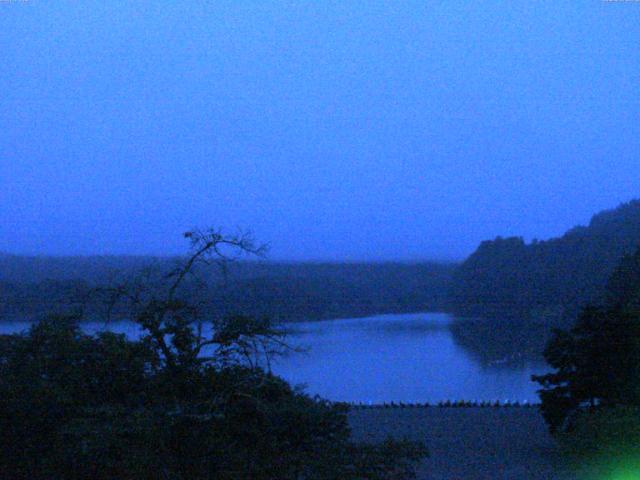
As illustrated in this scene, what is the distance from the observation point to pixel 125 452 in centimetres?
611

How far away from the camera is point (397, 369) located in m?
25.7

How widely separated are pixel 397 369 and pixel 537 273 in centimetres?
2239

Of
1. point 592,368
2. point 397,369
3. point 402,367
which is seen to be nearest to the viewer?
point 592,368

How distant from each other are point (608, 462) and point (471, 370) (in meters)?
15.2

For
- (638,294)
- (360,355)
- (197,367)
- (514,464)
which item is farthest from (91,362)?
(360,355)

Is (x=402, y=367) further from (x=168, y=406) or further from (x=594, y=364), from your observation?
(x=168, y=406)

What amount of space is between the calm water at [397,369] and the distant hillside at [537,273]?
11558 mm

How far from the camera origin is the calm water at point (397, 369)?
21656 millimetres

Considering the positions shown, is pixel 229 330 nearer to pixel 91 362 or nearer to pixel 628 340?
pixel 91 362

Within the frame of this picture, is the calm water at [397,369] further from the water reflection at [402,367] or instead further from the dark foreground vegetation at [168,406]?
the dark foreground vegetation at [168,406]

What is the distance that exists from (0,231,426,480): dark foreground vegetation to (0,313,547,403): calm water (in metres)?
10.0

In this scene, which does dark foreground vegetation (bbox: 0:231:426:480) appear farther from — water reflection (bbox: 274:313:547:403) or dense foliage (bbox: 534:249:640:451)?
water reflection (bbox: 274:313:547:403)

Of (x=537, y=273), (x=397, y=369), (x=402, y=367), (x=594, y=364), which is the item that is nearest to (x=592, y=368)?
(x=594, y=364)

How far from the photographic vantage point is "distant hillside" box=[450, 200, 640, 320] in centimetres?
4234
